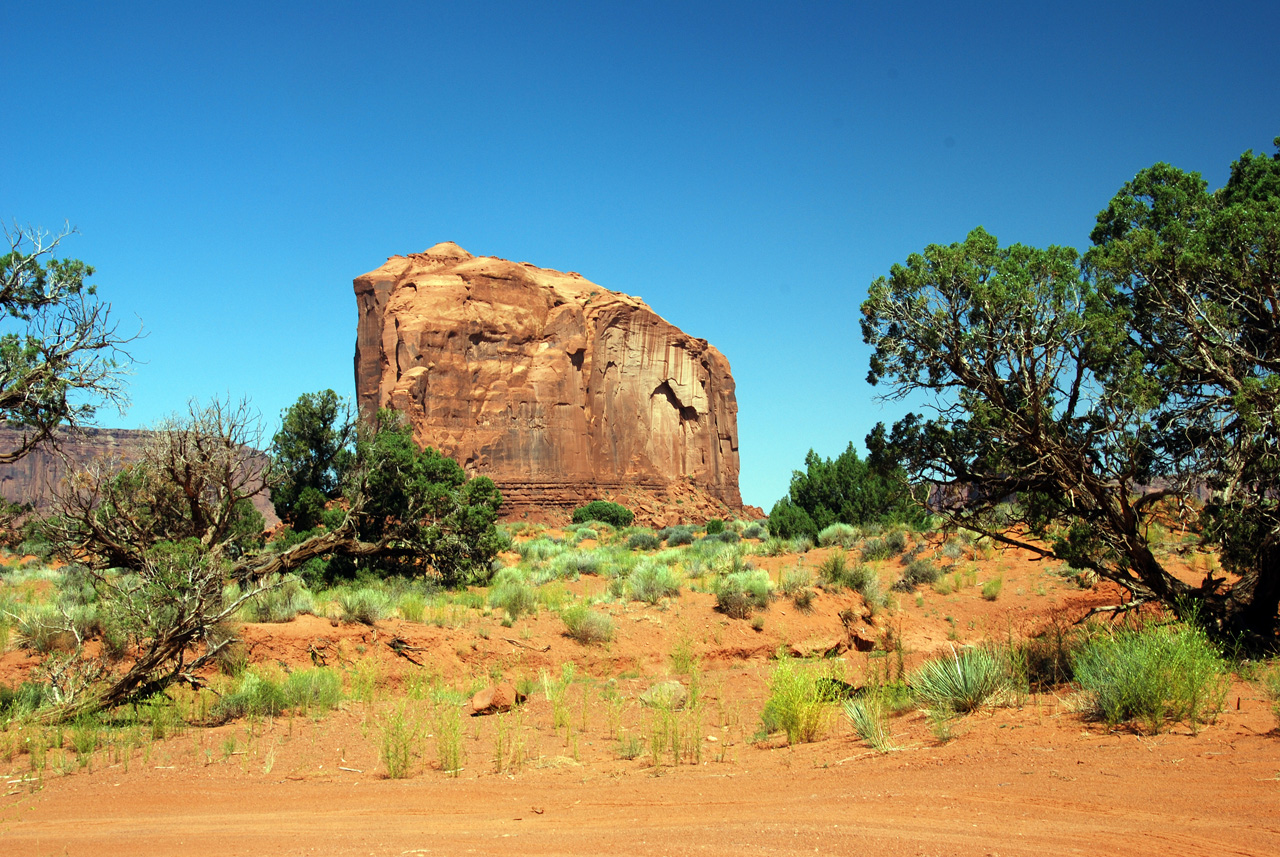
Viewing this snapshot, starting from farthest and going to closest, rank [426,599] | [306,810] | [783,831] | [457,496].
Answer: [457,496] → [426,599] → [306,810] → [783,831]

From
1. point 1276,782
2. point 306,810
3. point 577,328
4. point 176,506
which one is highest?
point 577,328

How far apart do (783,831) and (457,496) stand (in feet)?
60.1

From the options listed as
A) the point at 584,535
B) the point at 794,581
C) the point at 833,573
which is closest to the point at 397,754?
the point at 794,581

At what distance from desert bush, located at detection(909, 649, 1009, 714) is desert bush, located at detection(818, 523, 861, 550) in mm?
16931

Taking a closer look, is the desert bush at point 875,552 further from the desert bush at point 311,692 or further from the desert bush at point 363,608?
the desert bush at point 311,692

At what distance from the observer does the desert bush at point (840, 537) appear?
25.8 meters

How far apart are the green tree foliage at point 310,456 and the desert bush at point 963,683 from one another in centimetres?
2020

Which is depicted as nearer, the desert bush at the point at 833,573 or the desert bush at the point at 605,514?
the desert bush at the point at 833,573

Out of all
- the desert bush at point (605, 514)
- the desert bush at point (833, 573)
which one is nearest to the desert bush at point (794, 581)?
the desert bush at point (833, 573)

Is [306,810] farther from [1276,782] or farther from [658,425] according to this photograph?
[658,425]

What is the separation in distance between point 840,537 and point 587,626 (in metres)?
14.3

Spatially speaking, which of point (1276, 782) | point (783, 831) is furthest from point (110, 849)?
point (1276, 782)

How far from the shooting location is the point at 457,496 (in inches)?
875

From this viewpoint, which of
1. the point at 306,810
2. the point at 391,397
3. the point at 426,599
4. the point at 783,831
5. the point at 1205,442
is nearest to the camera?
the point at 783,831
